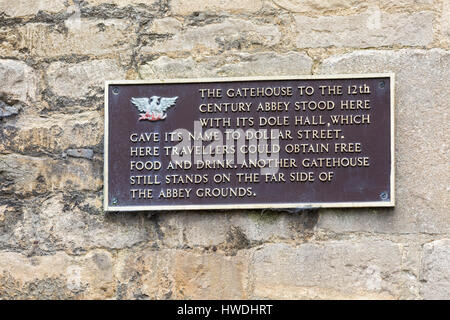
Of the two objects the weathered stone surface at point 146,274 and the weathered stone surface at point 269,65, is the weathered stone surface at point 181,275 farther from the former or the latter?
the weathered stone surface at point 269,65

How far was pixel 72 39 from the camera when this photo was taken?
14.3 ft

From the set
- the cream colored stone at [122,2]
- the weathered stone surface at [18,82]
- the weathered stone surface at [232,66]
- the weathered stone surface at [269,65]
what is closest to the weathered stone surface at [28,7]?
the cream colored stone at [122,2]

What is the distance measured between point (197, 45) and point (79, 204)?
112cm

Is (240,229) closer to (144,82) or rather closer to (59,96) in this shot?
(144,82)

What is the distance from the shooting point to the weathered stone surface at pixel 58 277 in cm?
414

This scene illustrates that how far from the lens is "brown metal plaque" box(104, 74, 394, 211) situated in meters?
4.05

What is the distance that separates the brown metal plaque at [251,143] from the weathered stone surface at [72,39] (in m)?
0.26

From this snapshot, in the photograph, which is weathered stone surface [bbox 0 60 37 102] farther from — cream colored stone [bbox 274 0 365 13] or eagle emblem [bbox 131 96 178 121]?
cream colored stone [bbox 274 0 365 13]

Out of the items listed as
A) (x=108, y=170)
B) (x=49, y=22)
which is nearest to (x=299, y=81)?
(x=108, y=170)

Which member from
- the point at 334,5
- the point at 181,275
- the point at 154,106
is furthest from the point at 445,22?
the point at 181,275

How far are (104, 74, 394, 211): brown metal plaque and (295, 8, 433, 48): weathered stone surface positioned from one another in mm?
217

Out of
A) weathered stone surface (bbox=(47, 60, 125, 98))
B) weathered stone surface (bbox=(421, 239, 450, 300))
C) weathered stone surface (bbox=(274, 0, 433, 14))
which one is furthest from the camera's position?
weathered stone surface (bbox=(47, 60, 125, 98))

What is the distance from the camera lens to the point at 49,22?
4379 millimetres

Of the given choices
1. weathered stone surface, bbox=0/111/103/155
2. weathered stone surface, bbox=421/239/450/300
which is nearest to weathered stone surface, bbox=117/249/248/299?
weathered stone surface, bbox=0/111/103/155
